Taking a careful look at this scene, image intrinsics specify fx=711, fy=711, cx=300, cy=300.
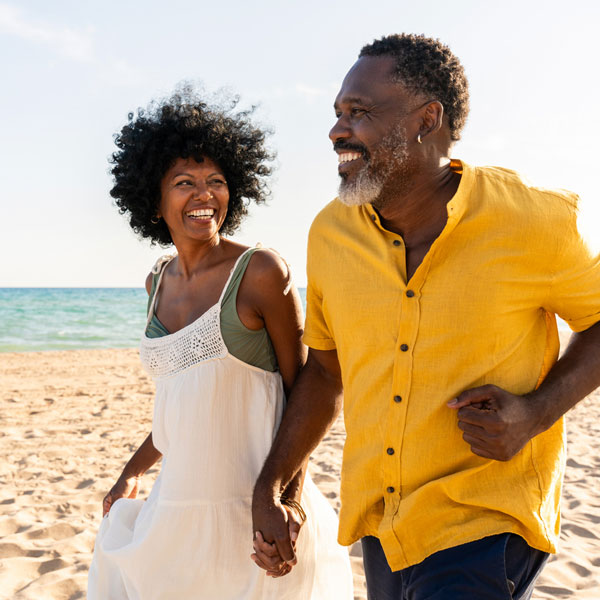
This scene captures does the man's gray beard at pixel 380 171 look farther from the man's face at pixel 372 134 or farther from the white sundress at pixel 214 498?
the white sundress at pixel 214 498

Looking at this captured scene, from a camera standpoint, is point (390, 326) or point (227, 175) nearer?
point (390, 326)

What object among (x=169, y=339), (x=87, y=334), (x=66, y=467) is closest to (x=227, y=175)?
(x=169, y=339)

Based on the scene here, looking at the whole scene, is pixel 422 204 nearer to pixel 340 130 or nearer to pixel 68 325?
pixel 340 130

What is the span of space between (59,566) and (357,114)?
3.53m

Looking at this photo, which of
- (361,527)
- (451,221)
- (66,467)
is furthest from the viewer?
(66,467)

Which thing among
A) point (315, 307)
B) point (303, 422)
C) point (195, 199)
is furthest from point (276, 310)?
point (195, 199)

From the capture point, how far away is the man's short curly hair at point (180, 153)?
320 cm

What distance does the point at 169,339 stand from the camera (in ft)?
9.67

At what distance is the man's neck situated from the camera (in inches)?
88.6

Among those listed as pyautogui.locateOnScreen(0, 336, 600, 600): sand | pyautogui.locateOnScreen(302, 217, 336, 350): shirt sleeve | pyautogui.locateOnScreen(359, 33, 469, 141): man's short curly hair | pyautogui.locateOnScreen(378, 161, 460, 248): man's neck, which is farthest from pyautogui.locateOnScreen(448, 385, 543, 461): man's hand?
pyautogui.locateOnScreen(0, 336, 600, 600): sand

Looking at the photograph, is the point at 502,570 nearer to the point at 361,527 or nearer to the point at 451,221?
the point at 361,527

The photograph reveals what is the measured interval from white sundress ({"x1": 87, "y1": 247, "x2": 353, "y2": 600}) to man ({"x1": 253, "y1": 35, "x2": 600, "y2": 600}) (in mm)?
538

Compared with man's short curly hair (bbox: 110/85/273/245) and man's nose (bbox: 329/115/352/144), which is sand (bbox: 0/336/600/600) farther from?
man's nose (bbox: 329/115/352/144)

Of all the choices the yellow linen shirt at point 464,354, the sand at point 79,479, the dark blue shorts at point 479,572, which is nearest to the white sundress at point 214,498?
the yellow linen shirt at point 464,354
